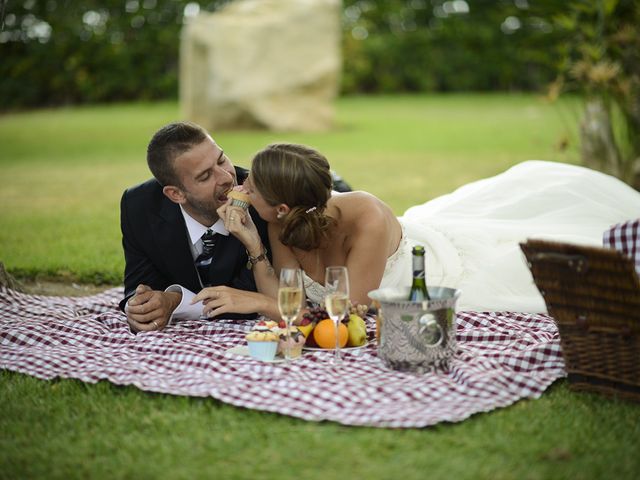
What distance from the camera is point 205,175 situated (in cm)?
501

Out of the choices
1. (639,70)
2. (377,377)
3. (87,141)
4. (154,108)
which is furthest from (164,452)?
(154,108)

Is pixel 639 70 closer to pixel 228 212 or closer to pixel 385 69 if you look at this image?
pixel 228 212

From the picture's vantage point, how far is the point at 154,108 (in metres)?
23.6

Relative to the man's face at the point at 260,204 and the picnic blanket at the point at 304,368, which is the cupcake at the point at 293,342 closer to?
the picnic blanket at the point at 304,368

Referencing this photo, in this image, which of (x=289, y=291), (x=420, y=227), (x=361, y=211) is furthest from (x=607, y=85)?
(x=289, y=291)

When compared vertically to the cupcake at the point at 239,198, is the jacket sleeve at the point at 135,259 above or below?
below

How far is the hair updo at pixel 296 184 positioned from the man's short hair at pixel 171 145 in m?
0.55

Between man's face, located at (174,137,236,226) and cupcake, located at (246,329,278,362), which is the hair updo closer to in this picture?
man's face, located at (174,137,236,226)

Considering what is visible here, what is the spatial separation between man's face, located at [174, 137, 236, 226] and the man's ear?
0.02 meters

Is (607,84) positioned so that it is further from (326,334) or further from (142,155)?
(142,155)

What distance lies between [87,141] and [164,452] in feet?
47.2

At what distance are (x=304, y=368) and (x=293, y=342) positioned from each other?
153 millimetres

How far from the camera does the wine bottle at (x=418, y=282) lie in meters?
3.94

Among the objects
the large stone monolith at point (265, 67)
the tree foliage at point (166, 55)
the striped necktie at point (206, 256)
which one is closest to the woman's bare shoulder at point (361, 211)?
the striped necktie at point (206, 256)
